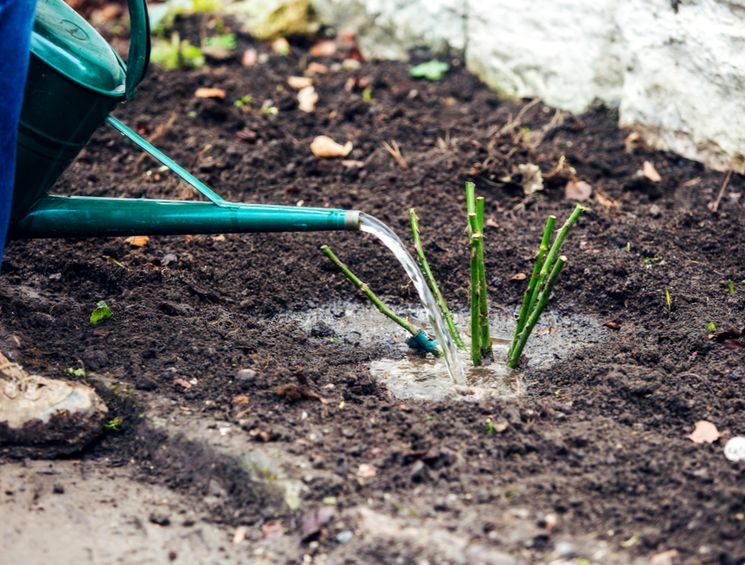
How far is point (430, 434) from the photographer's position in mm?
2336

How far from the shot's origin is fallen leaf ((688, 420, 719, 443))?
230 centimetres

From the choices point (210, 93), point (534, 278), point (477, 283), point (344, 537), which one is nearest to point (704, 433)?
point (534, 278)

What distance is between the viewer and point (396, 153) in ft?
12.3

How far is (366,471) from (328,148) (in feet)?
6.10

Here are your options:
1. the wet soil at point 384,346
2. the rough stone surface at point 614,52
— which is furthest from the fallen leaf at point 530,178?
the rough stone surface at point 614,52

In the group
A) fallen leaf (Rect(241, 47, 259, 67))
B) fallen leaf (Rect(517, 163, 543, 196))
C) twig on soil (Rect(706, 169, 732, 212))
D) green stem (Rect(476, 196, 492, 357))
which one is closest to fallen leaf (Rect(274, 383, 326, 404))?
green stem (Rect(476, 196, 492, 357))

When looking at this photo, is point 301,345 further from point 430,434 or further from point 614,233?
point 614,233

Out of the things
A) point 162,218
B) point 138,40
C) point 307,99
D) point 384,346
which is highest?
point 138,40

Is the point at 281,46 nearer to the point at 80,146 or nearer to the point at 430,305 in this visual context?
the point at 80,146

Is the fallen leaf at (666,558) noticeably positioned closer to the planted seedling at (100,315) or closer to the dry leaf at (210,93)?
the planted seedling at (100,315)

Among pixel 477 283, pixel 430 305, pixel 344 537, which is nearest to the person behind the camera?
pixel 344 537

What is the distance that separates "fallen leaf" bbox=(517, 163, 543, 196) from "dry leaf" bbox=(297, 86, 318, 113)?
1.06 m

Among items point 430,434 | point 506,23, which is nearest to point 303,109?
point 506,23

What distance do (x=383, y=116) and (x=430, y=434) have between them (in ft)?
6.73
